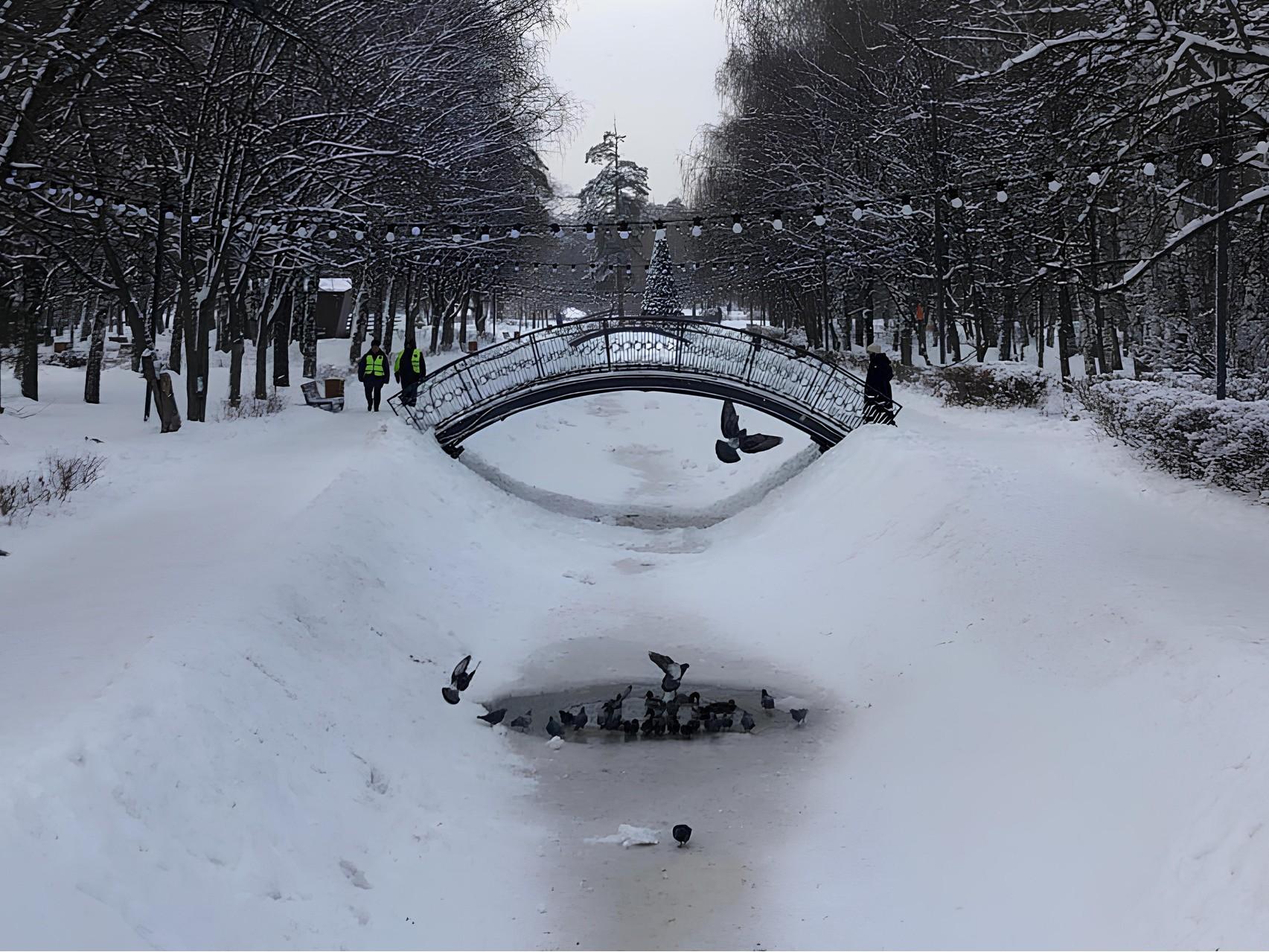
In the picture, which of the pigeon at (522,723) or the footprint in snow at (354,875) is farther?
the pigeon at (522,723)

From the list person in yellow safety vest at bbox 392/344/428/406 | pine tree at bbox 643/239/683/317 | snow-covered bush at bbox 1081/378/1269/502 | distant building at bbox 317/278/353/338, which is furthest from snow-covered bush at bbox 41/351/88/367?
snow-covered bush at bbox 1081/378/1269/502

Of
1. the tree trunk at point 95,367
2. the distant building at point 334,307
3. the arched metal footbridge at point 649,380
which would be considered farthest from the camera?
the distant building at point 334,307

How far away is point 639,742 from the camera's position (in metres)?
10.4

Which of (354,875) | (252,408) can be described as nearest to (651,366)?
(252,408)

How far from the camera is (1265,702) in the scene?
6.82m

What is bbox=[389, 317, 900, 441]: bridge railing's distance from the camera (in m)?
20.8

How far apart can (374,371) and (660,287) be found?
3504cm

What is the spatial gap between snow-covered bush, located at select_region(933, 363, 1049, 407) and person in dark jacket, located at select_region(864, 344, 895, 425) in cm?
446

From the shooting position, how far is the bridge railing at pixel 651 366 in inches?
819

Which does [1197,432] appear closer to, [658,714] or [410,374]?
[658,714]

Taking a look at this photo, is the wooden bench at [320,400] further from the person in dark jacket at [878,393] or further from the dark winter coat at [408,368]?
the person in dark jacket at [878,393]

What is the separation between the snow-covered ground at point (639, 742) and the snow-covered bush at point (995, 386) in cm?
644

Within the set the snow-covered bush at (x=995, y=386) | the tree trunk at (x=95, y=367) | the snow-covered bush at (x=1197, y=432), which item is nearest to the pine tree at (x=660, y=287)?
the snow-covered bush at (x=995, y=386)

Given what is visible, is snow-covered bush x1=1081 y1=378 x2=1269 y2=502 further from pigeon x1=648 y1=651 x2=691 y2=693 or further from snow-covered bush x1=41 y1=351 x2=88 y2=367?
snow-covered bush x1=41 y1=351 x2=88 y2=367
